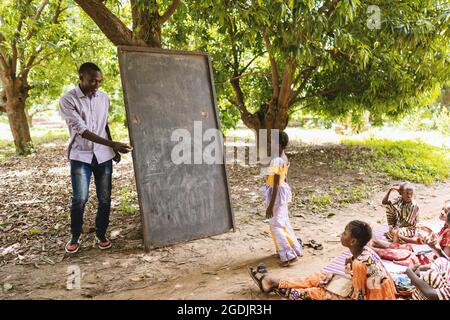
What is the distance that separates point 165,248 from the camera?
397cm

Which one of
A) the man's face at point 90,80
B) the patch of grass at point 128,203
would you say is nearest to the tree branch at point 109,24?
the man's face at point 90,80

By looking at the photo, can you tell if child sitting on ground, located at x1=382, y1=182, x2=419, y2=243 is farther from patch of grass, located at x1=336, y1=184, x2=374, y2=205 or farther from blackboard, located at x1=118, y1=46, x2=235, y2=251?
blackboard, located at x1=118, y1=46, x2=235, y2=251

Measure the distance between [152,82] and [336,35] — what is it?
7.61 feet

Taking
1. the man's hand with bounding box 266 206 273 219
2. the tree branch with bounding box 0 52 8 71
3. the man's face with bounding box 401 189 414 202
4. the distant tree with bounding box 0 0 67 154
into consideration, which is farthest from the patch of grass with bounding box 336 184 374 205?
the tree branch with bounding box 0 52 8 71

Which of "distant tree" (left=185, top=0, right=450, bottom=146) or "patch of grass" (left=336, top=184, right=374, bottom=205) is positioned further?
"patch of grass" (left=336, top=184, right=374, bottom=205)

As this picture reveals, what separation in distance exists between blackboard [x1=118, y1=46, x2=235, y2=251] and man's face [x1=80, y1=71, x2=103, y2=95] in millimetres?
337

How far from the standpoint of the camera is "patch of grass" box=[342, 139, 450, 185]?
7.29m

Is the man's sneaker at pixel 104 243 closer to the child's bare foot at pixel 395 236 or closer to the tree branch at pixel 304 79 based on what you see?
the child's bare foot at pixel 395 236

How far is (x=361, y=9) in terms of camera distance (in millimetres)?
5168

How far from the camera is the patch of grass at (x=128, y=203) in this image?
5211 mm

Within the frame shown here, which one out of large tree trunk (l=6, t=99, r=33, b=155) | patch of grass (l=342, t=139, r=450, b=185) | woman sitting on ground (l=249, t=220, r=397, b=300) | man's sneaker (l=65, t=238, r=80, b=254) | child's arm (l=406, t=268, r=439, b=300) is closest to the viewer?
child's arm (l=406, t=268, r=439, b=300)

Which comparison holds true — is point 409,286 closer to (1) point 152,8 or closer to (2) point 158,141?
(2) point 158,141

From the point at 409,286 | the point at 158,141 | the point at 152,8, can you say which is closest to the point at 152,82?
the point at 158,141

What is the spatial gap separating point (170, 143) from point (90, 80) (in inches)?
44.4
